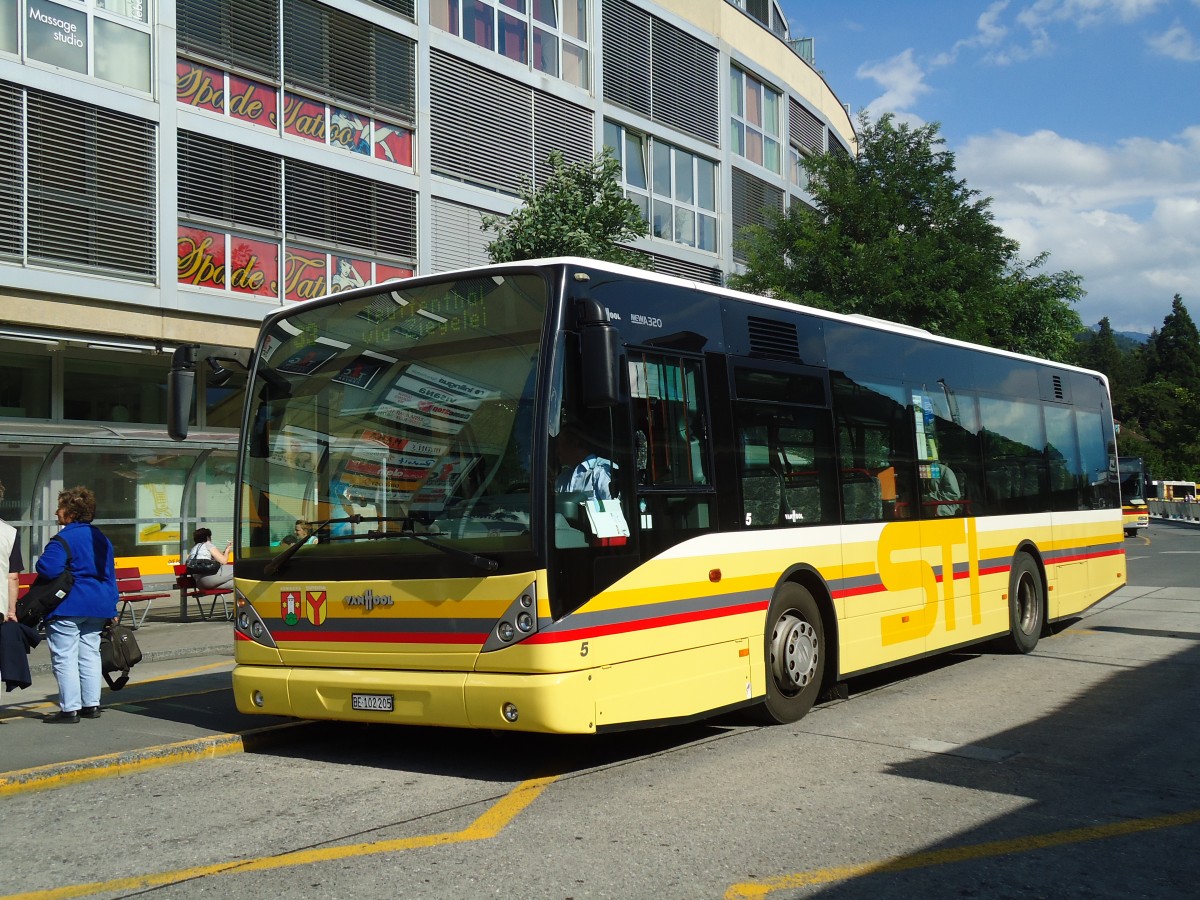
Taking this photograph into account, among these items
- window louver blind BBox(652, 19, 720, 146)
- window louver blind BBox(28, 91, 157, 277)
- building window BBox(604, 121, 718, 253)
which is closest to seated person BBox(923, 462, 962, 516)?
window louver blind BBox(28, 91, 157, 277)

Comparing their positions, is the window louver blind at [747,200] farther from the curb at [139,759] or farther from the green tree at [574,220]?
the curb at [139,759]

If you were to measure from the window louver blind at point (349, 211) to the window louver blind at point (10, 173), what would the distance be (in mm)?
4707

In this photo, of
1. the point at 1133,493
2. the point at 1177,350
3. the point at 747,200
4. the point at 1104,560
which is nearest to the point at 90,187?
the point at 1104,560

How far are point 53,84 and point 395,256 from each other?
694 centimetres

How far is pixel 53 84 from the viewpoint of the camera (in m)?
18.4

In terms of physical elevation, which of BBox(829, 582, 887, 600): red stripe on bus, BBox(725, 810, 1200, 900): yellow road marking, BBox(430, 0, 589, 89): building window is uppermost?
BBox(430, 0, 589, 89): building window

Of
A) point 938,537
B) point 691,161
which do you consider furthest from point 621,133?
point 938,537

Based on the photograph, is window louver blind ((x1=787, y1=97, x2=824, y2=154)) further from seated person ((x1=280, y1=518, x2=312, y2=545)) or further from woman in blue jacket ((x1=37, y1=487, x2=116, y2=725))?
seated person ((x1=280, y1=518, x2=312, y2=545))

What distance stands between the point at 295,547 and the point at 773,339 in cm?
368

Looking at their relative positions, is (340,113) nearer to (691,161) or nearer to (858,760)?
(691,161)

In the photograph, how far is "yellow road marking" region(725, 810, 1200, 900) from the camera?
4.92 metres

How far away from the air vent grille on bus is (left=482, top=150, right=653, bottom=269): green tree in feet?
30.3

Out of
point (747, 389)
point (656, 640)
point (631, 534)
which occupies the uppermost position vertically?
point (747, 389)

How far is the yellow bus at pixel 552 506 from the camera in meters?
6.95
